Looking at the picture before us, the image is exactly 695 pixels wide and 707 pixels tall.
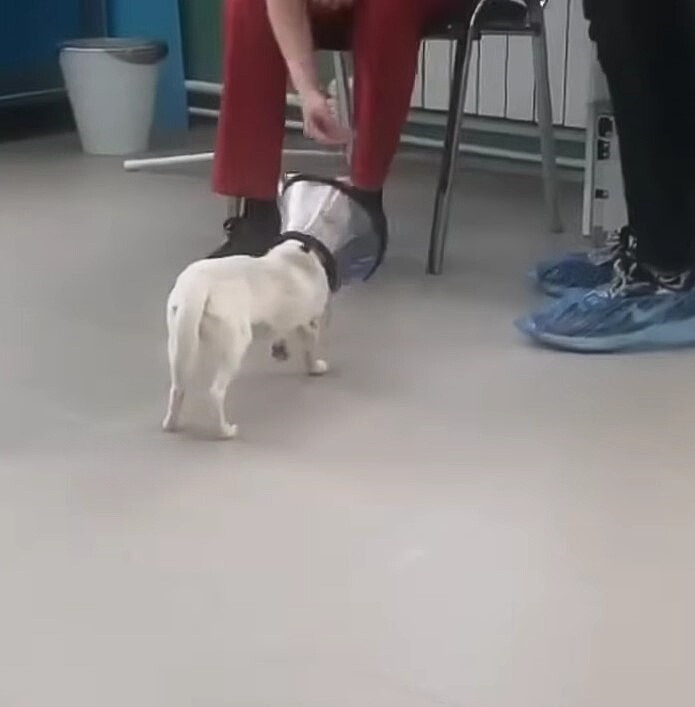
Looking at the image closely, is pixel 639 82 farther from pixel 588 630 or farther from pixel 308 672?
pixel 308 672

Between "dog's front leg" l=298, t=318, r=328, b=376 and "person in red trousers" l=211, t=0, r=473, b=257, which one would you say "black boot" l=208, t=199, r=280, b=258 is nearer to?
"person in red trousers" l=211, t=0, r=473, b=257

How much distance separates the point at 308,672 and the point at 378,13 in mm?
1169

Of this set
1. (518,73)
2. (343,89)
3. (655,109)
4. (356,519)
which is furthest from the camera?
(518,73)

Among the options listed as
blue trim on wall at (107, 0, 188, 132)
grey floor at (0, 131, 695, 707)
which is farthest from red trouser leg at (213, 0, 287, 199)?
blue trim on wall at (107, 0, 188, 132)

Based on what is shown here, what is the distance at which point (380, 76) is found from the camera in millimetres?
1989

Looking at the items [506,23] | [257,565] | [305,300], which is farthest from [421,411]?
[506,23]

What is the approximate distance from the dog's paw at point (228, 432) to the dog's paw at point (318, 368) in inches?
8.8

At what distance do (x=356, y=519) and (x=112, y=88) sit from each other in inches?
85.6

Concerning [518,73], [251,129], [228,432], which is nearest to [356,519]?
[228,432]

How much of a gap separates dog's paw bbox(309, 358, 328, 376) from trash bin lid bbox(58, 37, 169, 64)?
1704 mm

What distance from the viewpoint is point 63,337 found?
1.89 m

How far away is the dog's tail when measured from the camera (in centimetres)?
146

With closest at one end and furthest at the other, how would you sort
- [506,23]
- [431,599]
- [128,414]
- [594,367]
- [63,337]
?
[431,599], [128,414], [594,367], [63,337], [506,23]

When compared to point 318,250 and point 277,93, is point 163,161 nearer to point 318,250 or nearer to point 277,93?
point 277,93
